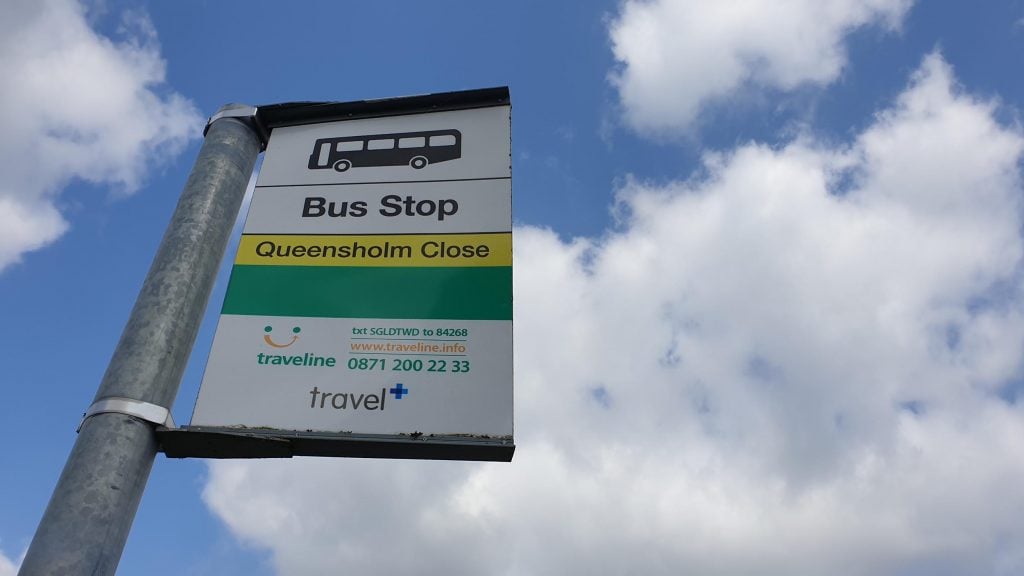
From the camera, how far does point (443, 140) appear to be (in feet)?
14.2

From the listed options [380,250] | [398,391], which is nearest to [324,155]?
[380,250]

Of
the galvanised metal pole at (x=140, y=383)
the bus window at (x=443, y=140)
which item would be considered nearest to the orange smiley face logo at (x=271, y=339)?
the galvanised metal pole at (x=140, y=383)

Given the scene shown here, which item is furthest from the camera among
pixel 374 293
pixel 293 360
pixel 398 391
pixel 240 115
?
pixel 240 115

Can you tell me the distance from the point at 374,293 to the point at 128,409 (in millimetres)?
1256

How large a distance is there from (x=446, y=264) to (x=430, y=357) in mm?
587

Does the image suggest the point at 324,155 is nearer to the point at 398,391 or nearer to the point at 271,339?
the point at 271,339

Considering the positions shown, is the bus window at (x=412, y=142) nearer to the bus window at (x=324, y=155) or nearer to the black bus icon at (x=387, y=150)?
the black bus icon at (x=387, y=150)

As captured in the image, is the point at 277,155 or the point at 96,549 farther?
the point at 277,155

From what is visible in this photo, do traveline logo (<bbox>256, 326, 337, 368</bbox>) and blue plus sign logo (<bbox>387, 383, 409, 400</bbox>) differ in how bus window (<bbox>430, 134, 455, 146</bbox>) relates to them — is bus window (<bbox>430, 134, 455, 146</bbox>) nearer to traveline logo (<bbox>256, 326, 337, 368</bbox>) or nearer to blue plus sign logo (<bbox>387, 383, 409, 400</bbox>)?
traveline logo (<bbox>256, 326, 337, 368</bbox>)

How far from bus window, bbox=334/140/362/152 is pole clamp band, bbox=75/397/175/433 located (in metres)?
2.03

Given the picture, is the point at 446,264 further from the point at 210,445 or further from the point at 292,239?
the point at 210,445

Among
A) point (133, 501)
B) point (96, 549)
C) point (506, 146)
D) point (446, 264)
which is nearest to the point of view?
point (96, 549)

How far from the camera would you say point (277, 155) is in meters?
4.38

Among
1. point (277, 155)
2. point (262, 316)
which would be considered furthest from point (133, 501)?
point (277, 155)
